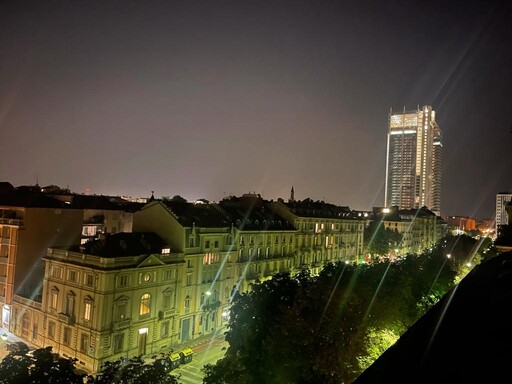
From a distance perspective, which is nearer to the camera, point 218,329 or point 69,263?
point 69,263

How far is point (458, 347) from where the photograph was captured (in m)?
3.63

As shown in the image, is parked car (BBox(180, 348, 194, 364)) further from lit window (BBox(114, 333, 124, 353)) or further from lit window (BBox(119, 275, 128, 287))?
lit window (BBox(119, 275, 128, 287))

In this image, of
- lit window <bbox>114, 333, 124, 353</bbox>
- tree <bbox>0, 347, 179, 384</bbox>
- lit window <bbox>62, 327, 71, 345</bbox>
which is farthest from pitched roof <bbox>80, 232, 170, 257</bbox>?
tree <bbox>0, 347, 179, 384</bbox>

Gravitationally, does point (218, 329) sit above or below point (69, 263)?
below

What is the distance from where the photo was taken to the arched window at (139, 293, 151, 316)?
42156 mm

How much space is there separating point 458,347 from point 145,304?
42.8 meters

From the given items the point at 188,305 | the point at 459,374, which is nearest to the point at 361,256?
the point at 188,305

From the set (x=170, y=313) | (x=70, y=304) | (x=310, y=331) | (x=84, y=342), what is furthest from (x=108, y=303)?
(x=310, y=331)

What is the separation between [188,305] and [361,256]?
200 ft

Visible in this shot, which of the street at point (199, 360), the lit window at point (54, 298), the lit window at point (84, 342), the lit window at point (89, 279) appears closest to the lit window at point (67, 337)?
the lit window at point (84, 342)

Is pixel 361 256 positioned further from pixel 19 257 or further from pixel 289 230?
pixel 19 257

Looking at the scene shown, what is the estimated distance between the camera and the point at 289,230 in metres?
68.7

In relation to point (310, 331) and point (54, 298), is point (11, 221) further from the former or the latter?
point (310, 331)

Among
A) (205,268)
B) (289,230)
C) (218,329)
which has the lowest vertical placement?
(218,329)
